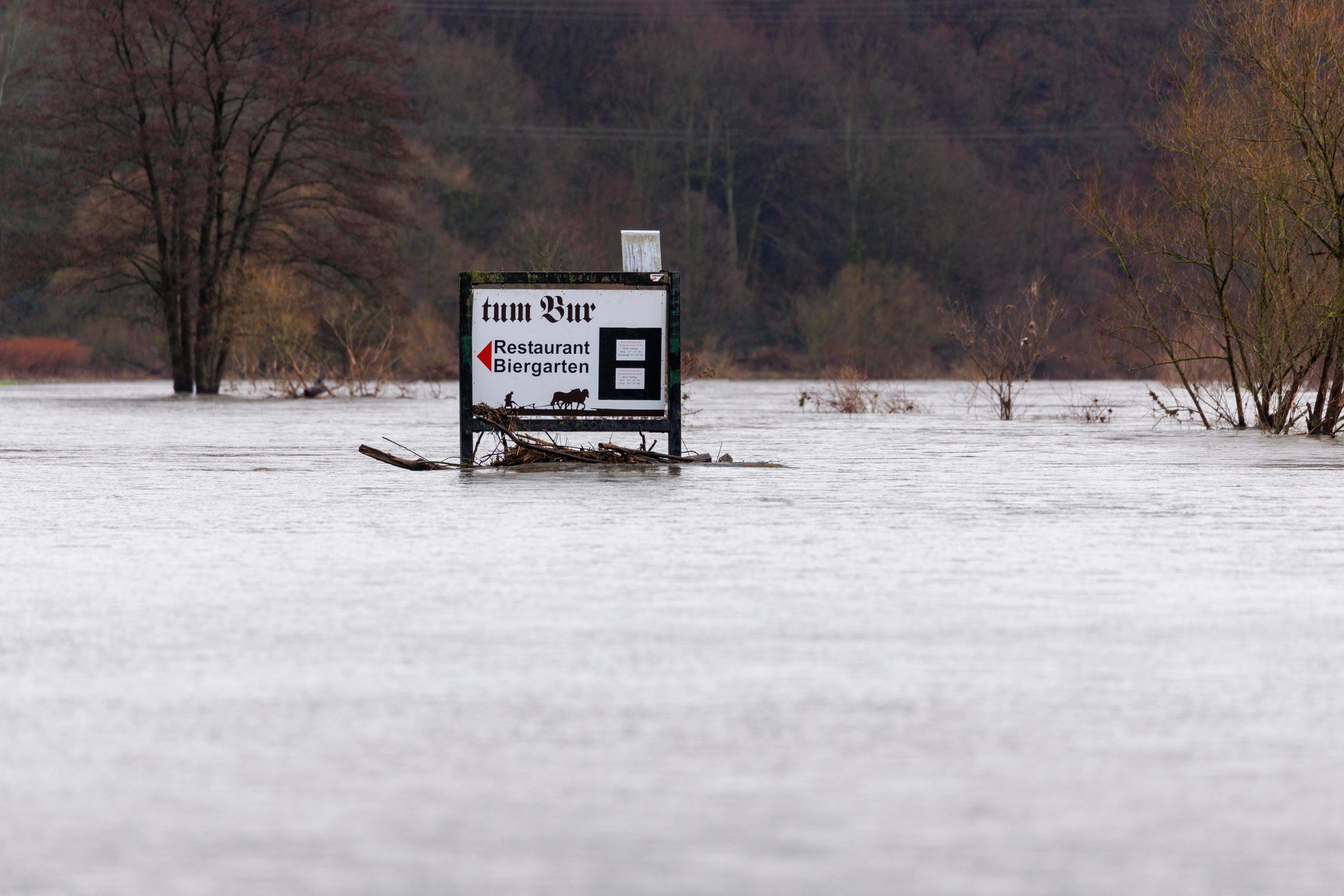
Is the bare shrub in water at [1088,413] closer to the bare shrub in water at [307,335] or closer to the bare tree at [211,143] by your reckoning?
the bare shrub in water at [307,335]

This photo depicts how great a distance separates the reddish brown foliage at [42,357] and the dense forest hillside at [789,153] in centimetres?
111

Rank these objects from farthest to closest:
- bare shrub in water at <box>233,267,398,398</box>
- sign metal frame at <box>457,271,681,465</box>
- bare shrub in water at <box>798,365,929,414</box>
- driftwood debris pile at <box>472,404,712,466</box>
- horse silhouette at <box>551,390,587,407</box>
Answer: bare shrub in water at <box>233,267,398,398</box>
bare shrub in water at <box>798,365,929,414</box>
driftwood debris pile at <box>472,404,712,466</box>
horse silhouette at <box>551,390,587,407</box>
sign metal frame at <box>457,271,681,465</box>

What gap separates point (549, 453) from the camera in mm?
20047

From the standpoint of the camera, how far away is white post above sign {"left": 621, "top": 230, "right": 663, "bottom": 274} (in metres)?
20.0

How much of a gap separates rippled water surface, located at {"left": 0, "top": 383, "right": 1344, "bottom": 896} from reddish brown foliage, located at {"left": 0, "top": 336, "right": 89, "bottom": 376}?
68351 millimetres

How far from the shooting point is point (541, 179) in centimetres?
8988

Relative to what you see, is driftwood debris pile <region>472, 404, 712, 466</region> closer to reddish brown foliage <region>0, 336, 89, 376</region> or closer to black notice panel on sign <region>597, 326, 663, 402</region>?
black notice panel on sign <region>597, 326, 663, 402</region>

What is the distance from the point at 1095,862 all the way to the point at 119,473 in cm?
1641

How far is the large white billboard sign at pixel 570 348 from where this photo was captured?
1944 cm

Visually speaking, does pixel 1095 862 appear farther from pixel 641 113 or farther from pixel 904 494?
pixel 641 113

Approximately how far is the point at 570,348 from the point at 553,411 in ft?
2.17

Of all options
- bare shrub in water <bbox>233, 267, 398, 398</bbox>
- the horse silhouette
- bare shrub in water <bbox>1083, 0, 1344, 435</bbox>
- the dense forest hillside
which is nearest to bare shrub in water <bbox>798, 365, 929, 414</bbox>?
bare shrub in water <bbox>1083, 0, 1344, 435</bbox>

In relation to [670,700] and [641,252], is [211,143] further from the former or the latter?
[670,700]

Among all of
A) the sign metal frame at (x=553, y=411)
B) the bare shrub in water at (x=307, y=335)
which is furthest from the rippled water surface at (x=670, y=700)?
the bare shrub in water at (x=307, y=335)
